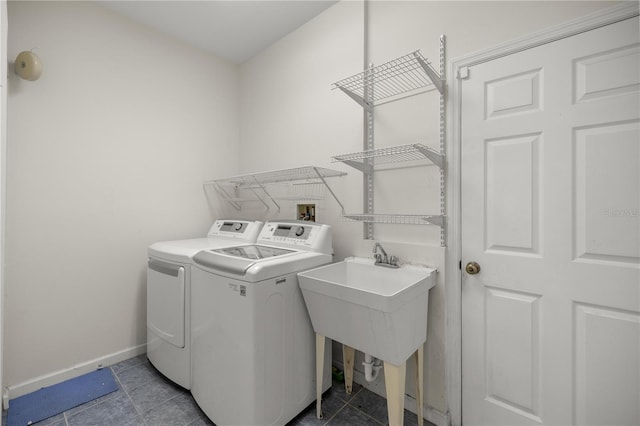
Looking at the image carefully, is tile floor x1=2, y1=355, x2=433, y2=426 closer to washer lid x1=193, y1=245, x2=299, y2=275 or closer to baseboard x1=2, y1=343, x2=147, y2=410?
baseboard x1=2, y1=343, x2=147, y2=410

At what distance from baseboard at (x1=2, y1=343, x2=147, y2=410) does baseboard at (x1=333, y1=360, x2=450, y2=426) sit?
1713mm

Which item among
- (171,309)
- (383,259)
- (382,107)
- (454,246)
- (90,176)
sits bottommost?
(171,309)

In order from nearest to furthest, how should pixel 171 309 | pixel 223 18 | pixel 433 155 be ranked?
1. pixel 433 155
2. pixel 171 309
3. pixel 223 18

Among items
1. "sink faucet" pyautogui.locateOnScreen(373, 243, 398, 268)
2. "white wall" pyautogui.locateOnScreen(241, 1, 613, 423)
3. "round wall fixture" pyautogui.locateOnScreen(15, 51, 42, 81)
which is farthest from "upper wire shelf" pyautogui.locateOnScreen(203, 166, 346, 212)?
"round wall fixture" pyautogui.locateOnScreen(15, 51, 42, 81)

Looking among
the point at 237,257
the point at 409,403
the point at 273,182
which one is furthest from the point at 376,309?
the point at 273,182

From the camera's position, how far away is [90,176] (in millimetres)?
2086

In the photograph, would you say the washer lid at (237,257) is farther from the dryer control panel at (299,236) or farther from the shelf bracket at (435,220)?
the shelf bracket at (435,220)

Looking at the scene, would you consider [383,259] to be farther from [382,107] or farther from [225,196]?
[225,196]

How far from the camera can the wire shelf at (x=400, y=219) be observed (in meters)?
1.59

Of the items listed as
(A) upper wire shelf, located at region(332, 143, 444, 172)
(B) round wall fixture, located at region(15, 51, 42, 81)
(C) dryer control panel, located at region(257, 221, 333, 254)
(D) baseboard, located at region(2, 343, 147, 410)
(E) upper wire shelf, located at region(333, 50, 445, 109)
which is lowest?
(D) baseboard, located at region(2, 343, 147, 410)

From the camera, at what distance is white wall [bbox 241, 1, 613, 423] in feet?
4.97

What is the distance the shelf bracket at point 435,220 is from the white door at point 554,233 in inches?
4.5

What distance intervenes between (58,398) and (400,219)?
8.08ft

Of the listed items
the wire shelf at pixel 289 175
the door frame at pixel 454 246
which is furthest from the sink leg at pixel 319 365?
the wire shelf at pixel 289 175
